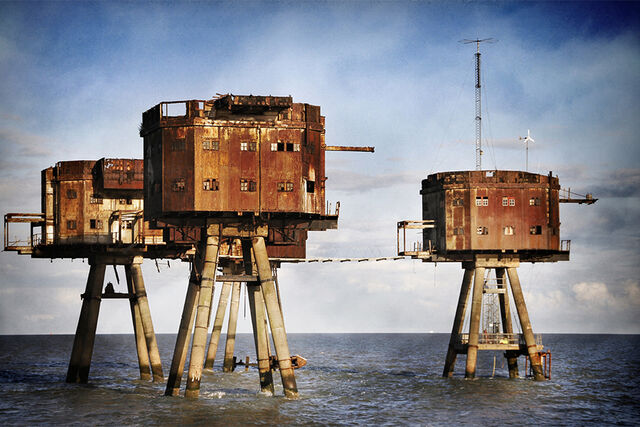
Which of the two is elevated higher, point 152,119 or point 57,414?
point 152,119

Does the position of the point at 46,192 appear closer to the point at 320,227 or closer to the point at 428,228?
the point at 320,227

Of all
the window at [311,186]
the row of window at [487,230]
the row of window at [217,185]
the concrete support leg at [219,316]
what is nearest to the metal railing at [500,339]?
the row of window at [487,230]

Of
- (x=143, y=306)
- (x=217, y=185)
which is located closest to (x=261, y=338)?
(x=217, y=185)

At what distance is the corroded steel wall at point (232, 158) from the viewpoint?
42.3 metres

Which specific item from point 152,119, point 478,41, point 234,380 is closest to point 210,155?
point 152,119

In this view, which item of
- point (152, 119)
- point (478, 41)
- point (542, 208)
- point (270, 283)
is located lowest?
point (270, 283)

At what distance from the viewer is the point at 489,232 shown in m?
55.2

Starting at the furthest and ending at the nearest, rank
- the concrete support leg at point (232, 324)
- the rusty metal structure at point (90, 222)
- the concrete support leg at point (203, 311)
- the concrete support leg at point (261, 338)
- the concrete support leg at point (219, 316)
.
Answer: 1. the concrete support leg at point (232, 324)
2. the concrete support leg at point (219, 316)
3. the rusty metal structure at point (90, 222)
4. the concrete support leg at point (261, 338)
5. the concrete support leg at point (203, 311)

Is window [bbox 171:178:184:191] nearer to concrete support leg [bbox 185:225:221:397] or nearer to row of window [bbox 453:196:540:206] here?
concrete support leg [bbox 185:225:221:397]

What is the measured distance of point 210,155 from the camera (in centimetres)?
4250

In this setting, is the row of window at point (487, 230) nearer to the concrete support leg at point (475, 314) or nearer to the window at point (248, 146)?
the concrete support leg at point (475, 314)

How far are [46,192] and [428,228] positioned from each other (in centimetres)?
2557

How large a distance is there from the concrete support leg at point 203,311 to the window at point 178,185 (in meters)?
2.51

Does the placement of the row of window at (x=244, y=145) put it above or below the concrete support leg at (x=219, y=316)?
above
